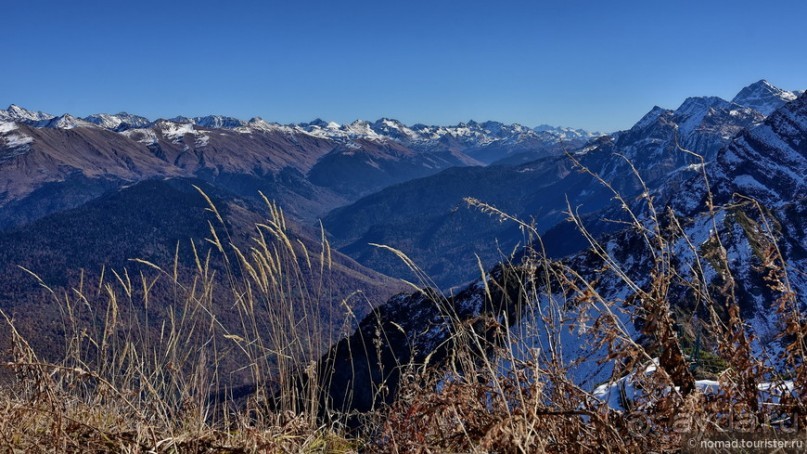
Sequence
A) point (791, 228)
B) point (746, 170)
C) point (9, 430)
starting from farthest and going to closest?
point (746, 170), point (791, 228), point (9, 430)

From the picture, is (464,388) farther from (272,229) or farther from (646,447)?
(272,229)

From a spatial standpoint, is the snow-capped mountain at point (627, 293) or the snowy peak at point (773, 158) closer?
the snow-capped mountain at point (627, 293)

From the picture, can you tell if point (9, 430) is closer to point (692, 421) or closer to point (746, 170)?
point (692, 421)

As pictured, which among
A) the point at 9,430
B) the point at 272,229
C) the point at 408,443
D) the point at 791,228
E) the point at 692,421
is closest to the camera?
the point at 692,421

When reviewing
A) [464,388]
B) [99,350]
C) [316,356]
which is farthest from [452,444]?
[99,350]

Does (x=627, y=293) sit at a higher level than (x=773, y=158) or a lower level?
lower

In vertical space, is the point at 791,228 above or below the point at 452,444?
below

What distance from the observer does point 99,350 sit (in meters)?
4.55

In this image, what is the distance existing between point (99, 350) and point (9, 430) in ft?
4.54

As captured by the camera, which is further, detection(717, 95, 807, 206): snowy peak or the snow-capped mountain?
detection(717, 95, 807, 206): snowy peak

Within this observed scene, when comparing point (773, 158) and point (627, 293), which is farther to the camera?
point (773, 158)

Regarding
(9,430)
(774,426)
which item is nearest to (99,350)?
(9,430)

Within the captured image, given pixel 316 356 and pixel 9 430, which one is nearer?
pixel 9 430

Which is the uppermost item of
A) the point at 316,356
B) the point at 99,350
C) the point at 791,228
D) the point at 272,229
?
the point at 272,229
